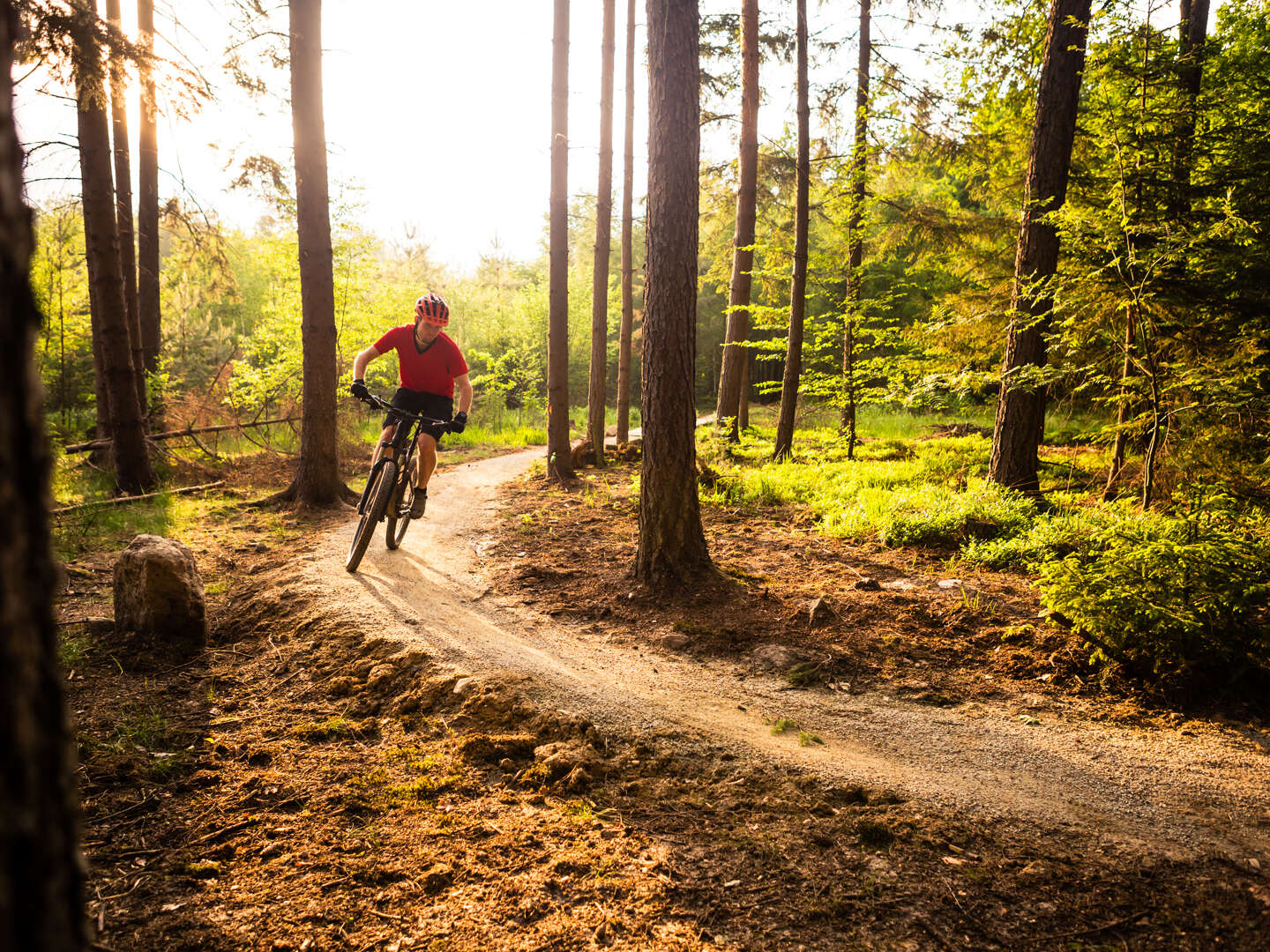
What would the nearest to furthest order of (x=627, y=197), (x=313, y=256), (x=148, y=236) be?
(x=313, y=256) < (x=148, y=236) < (x=627, y=197)

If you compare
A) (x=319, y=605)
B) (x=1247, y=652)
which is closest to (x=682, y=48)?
(x=319, y=605)

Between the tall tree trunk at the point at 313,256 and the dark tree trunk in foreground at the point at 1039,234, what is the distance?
29.8ft

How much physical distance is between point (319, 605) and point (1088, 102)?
43.7 feet

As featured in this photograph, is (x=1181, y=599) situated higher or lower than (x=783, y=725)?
higher

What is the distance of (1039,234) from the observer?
27.1ft

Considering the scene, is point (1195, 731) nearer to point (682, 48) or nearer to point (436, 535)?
point (682, 48)

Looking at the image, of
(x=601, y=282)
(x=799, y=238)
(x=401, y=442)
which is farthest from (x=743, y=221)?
(x=401, y=442)

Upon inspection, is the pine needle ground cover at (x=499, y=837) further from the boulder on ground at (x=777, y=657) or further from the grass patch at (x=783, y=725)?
the grass patch at (x=783, y=725)

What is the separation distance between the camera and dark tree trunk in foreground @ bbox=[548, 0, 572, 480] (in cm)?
1297

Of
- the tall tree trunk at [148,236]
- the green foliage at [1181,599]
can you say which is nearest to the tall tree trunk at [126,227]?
the tall tree trunk at [148,236]

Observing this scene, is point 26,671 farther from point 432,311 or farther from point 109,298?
point 109,298

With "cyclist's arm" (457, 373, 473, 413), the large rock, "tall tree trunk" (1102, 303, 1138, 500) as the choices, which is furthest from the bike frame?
"tall tree trunk" (1102, 303, 1138, 500)

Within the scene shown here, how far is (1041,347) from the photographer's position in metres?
8.47

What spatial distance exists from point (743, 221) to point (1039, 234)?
25.0 ft
